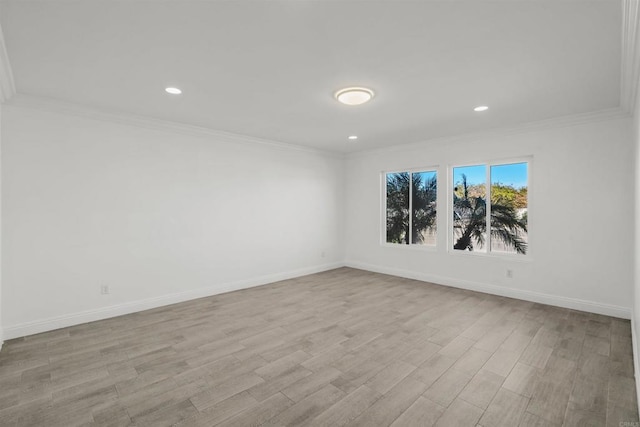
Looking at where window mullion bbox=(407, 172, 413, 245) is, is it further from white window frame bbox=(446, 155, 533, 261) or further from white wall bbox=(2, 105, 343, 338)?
white wall bbox=(2, 105, 343, 338)

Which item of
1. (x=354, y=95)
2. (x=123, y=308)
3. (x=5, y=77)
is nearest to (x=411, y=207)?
(x=354, y=95)

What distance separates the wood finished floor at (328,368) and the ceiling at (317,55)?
2.61 metres

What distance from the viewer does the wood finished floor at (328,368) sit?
2.00m

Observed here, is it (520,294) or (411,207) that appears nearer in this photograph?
(520,294)

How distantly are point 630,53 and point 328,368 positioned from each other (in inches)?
133

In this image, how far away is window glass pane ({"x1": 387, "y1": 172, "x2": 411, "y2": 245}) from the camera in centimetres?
614

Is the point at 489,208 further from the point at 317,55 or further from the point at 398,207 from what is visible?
the point at 317,55

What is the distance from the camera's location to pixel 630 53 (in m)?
2.20

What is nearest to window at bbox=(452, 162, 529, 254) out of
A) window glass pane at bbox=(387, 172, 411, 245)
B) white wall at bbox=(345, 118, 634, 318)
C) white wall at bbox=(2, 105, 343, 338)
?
white wall at bbox=(345, 118, 634, 318)

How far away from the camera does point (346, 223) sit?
6996 mm

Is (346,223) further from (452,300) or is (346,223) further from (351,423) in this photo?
(351,423)

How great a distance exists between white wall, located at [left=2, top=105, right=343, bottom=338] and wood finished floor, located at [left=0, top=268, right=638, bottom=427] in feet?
1.56

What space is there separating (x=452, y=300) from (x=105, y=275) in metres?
4.75

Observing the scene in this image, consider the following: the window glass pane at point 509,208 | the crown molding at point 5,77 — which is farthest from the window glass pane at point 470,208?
the crown molding at point 5,77
